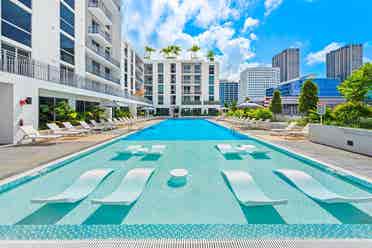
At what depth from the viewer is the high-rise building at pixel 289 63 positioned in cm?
15338

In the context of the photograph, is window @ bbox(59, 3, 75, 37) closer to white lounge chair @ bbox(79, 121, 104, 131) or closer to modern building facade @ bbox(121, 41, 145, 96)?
white lounge chair @ bbox(79, 121, 104, 131)

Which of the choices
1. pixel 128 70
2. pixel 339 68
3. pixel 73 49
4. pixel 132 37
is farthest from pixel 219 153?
pixel 339 68

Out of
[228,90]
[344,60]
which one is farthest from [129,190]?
[228,90]

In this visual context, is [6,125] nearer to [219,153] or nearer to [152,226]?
[219,153]

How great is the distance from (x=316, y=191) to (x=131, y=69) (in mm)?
45034

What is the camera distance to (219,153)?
930 cm

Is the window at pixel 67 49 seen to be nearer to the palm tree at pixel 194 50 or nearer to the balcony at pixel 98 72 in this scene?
the balcony at pixel 98 72

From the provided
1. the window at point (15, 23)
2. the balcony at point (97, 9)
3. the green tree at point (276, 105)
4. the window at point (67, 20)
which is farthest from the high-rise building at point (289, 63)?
the window at point (15, 23)

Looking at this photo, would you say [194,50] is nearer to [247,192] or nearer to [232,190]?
[232,190]

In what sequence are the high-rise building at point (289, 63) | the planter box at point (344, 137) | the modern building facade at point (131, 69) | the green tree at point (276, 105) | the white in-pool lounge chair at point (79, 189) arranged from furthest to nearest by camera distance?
the high-rise building at point (289, 63)
the modern building facade at point (131, 69)
the green tree at point (276, 105)
the planter box at point (344, 137)
the white in-pool lounge chair at point (79, 189)

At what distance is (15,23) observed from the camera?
47.3ft

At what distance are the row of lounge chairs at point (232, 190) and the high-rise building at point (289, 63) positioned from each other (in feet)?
529

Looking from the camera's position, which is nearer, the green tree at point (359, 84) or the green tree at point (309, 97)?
the green tree at point (359, 84)

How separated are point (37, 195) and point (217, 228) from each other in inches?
142
